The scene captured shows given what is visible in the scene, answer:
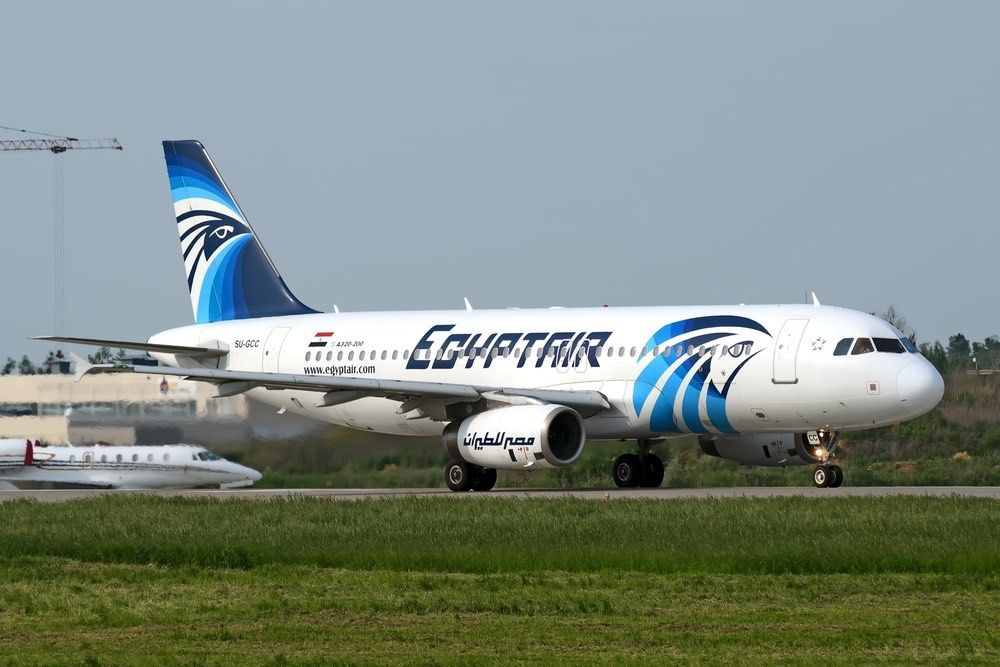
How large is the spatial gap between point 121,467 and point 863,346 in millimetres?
18684

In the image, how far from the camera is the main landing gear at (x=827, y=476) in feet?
104

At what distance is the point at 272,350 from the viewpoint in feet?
127

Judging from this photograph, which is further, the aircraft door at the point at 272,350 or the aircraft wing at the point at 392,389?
the aircraft door at the point at 272,350

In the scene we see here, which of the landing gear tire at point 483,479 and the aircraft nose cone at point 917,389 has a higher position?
the aircraft nose cone at point 917,389

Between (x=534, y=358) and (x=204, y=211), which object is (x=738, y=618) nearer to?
(x=534, y=358)

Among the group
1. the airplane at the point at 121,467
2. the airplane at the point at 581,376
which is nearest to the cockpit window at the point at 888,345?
the airplane at the point at 581,376

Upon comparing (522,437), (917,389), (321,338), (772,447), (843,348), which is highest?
(321,338)

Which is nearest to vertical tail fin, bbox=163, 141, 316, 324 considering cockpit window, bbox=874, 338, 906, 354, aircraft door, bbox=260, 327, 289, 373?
aircraft door, bbox=260, 327, 289, 373

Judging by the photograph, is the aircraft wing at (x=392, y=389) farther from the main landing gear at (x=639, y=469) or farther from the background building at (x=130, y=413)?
the background building at (x=130, y=413)

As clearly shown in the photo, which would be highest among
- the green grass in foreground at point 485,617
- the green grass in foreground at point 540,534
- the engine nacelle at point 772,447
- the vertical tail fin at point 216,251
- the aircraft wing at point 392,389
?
the vertical tail fin at point 216,251

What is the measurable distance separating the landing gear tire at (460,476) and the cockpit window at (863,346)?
818 centimetres

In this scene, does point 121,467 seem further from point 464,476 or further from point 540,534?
point 540,534

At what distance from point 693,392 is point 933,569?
14.5 meters

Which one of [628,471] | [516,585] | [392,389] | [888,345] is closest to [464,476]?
[392,389]
